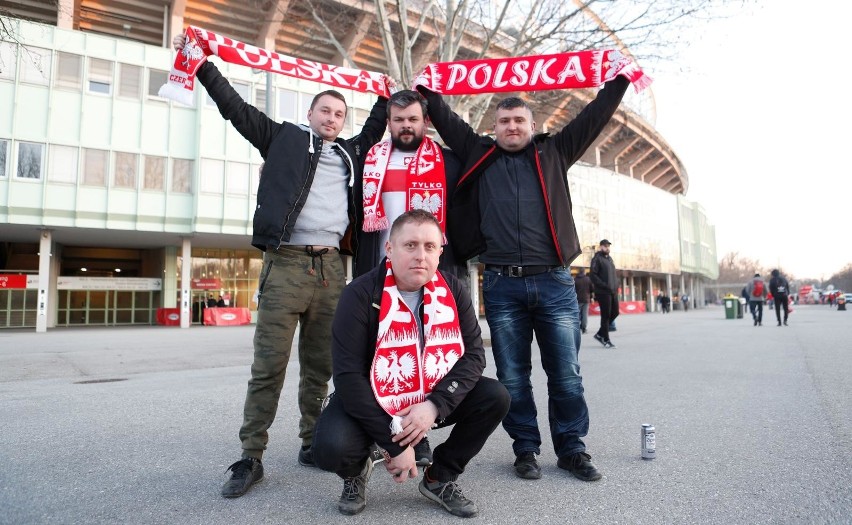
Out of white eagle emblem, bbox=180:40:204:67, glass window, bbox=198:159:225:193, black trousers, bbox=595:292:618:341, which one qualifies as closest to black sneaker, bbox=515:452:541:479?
white eagle emblem, bbox=180:40:204:67

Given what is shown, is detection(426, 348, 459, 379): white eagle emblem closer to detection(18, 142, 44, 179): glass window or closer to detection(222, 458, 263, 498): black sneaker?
detection(222, 458, 263, 498): black sneaker

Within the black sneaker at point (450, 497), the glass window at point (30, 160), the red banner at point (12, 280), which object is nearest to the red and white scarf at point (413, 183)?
the black sneaker at point (450, 497)

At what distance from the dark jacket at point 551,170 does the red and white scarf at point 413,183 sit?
5.3 inches

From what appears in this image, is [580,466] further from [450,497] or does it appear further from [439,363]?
[439,363]

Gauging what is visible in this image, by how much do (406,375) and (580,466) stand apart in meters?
1.18

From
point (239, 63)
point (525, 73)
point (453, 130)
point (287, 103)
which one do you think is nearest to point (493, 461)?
point (453, 130)

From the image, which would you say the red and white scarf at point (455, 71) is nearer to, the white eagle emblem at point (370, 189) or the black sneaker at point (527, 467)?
the white eagle emblem at point (370, 189)

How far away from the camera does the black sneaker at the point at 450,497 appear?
2406 millimetres

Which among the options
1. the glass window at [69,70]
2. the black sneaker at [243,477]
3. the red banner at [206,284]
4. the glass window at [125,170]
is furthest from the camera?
the red banner at [206,284]

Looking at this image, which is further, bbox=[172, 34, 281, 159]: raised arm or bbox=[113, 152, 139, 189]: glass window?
bbox=[113, 152, 139, 189]: glass window

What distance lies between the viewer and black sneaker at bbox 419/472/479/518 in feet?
7.89

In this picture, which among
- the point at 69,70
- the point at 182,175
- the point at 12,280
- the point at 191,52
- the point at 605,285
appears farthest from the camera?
the point at 12,280

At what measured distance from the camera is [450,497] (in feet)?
8.14

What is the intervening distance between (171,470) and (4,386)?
5185 mm
